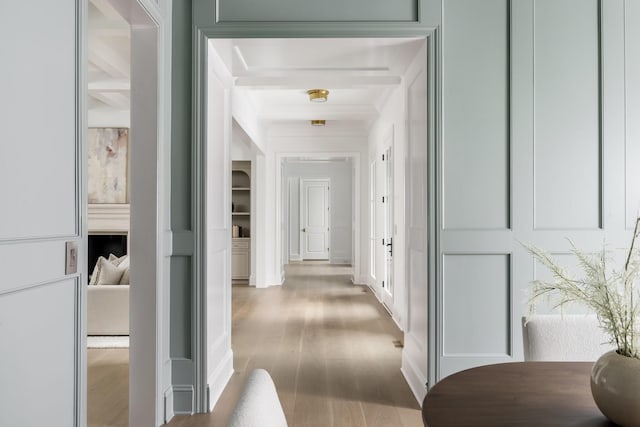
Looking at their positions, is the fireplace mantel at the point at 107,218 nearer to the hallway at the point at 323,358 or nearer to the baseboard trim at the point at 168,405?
the hallway at the point at 323,358

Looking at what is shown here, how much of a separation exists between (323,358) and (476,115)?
2251 mm

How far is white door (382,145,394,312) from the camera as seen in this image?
5930 mm

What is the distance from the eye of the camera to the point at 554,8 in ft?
9.56

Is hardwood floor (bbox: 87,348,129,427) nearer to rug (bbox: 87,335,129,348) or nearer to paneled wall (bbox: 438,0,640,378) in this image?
rug (bbox: 87,335,129,348)

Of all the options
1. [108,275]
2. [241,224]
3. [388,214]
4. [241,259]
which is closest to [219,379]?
[108,275]

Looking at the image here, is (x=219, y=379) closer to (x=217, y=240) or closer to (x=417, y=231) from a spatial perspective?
(x=217, y=240)

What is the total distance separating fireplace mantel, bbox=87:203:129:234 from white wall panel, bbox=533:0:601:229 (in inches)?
203

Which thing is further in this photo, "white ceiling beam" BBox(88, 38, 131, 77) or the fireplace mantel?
the fireplace mantel

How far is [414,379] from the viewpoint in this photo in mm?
3221

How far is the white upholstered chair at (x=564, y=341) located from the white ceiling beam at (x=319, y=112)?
5185mm
